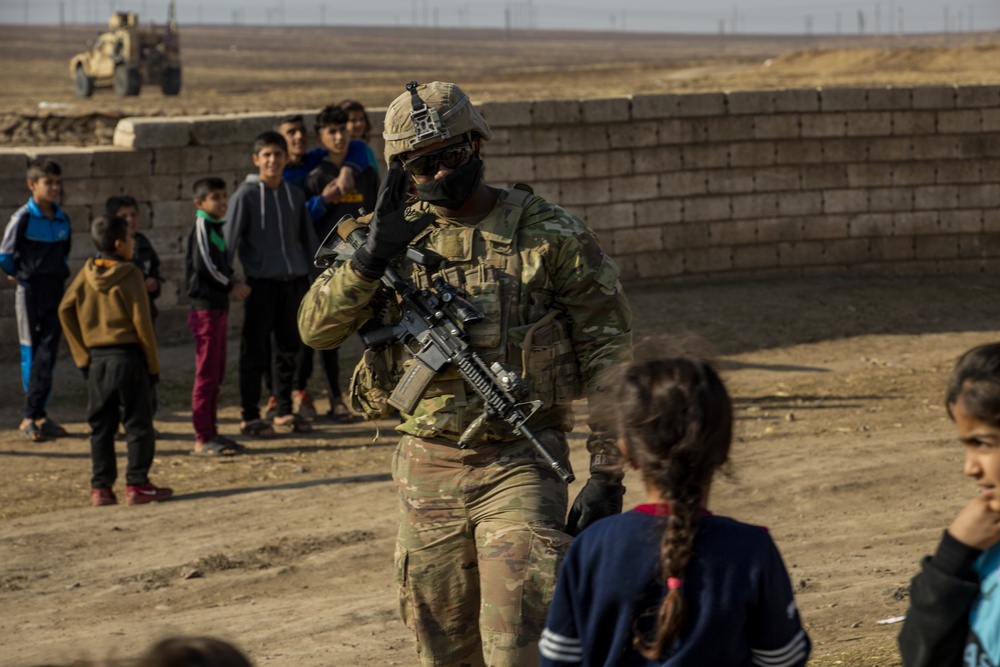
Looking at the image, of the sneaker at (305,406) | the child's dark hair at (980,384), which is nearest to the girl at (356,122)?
the sneaker at (305,406)

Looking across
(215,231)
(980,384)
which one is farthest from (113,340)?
(980,384)

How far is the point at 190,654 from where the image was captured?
1630mm

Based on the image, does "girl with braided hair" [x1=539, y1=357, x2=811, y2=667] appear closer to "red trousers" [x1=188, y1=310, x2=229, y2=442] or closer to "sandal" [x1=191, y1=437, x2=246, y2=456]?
"red trousers" [x1=188, y1=310, x2=229, y2=442]

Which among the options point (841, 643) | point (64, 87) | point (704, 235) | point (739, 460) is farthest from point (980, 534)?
point (64, 87)

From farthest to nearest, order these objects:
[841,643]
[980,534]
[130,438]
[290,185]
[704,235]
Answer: [704,235] → [290,185] → [130,438] → [841,643] → [980,534]

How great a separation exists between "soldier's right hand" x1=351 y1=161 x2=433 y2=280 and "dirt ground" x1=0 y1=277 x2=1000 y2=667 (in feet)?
3.31

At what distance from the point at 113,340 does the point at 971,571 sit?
17.8 feet

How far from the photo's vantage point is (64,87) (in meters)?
42.2

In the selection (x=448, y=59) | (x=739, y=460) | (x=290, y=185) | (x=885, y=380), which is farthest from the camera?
(x=448, y=59)

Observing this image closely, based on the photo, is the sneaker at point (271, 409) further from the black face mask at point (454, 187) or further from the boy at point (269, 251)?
the black face mask at point (454, 187)

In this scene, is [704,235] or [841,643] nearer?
[841,643]

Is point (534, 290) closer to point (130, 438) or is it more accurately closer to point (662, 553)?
point (662, 553)

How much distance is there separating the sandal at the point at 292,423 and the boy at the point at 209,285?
2.55 ft

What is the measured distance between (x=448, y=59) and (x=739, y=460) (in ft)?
236
